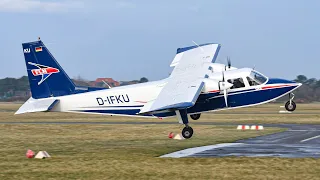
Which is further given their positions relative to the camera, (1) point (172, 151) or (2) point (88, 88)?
(2) point (88, 88)

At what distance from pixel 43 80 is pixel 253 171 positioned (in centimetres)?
1666

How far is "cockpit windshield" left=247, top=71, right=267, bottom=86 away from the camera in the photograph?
32.9 meters

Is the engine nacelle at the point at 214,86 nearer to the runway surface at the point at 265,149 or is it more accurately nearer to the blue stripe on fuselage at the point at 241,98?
the blue stripe on fuselage at the point at 241,98

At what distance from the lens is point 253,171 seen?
82.2 ft

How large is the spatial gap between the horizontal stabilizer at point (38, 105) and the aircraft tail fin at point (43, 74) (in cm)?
34

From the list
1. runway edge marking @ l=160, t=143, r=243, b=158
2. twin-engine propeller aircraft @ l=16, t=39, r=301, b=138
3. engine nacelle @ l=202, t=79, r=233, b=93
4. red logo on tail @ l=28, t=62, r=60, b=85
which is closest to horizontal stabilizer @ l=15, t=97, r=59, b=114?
twin-engine propeller aircraft @ l=16, t=39, r=301, b=138

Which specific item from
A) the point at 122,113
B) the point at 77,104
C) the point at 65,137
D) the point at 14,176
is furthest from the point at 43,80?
the point at 14,176

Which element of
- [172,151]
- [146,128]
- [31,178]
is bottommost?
Answer: [146,128]

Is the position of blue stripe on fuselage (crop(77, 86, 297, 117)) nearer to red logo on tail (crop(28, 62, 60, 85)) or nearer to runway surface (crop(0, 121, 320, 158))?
runway surface (crop(0, 121, 320, 158))

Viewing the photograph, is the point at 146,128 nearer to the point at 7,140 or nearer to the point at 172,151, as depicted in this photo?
the point at 7,140

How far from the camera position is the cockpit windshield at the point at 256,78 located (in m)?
32.9

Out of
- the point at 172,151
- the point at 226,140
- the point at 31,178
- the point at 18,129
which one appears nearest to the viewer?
the point at 31,178

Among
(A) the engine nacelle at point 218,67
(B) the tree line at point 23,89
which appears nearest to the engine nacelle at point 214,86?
(A) the engine nacelle at point 218,67

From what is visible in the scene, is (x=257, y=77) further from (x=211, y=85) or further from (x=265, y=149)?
(x=265, y=149)
